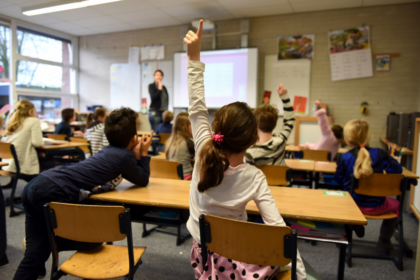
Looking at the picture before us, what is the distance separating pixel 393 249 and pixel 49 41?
26.0 feet

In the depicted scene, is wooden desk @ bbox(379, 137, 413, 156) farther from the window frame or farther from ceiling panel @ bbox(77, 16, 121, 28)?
A: the window frame

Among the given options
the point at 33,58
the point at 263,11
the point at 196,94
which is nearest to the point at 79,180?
the point at 196,94

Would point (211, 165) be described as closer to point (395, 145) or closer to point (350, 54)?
point (395, 145)

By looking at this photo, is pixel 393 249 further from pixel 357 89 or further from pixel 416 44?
pixel 416 44

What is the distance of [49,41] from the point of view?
7035mm

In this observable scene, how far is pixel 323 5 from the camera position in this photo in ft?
16.3

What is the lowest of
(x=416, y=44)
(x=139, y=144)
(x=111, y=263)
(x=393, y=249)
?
(x=393, y=249)

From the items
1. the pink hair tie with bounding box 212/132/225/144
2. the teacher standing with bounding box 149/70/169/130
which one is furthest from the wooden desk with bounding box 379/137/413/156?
the teacher standing with bounding box 149/70/169/130

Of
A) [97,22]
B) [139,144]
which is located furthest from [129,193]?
[97,22]

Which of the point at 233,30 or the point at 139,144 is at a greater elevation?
the point at 233,30

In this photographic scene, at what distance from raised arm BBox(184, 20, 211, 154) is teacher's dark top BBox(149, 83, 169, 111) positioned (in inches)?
195

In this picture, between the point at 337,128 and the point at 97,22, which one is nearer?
the point at 337,128

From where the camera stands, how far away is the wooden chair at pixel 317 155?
3.15 meters

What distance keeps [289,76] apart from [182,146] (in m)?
3.57
